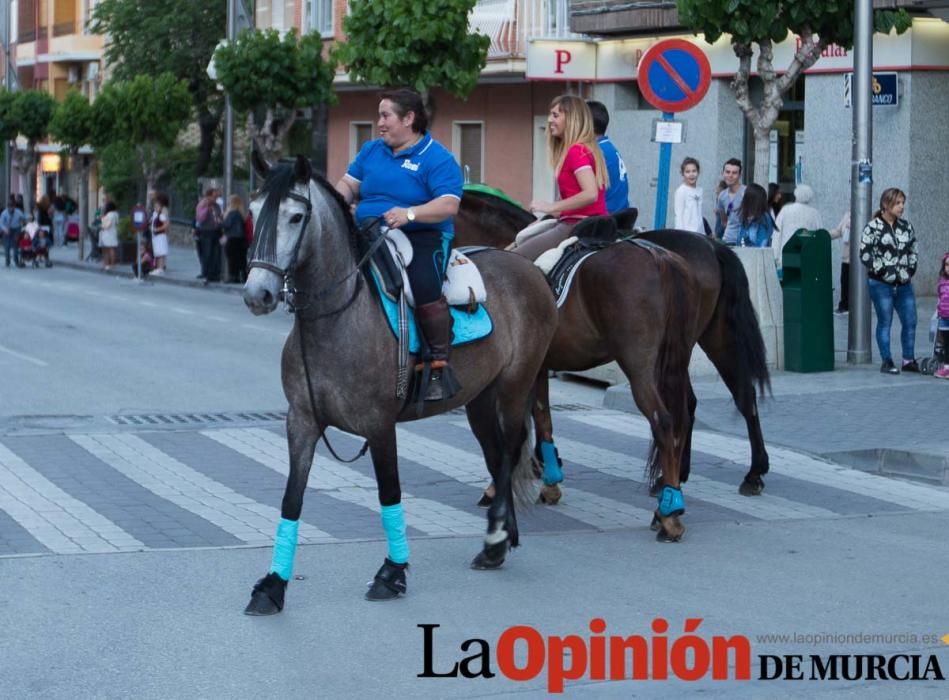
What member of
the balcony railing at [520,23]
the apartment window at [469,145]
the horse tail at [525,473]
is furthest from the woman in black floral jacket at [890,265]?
the apartment window at [469,145]

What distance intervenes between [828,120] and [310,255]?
19600 mm

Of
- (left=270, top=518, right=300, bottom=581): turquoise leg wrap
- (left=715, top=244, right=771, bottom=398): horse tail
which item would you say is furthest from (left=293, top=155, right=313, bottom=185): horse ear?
(left=715, top=244, right=771, bottom=398): horse tail

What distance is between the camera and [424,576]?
26.5ft

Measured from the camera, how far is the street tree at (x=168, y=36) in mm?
48219

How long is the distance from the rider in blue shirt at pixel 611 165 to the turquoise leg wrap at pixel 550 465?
146 cm

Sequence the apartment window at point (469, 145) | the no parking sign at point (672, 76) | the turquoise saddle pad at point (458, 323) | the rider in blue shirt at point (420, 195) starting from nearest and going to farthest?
the turquoise saddle pad at point (458, 323) → the rider in blue shirt at point (420, 195) → the no parking sign at point (672, 76) → the apartment window at point (469, 145)

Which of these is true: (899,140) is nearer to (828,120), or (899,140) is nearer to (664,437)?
(828,120)

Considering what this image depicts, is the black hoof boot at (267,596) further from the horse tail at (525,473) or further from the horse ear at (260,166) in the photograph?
the horse tail at (525,473)

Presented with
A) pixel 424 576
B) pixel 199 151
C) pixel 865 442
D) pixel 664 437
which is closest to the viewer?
pixel 424 576

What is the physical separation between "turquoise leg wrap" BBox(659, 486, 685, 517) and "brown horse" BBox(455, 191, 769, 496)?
42.3 inches

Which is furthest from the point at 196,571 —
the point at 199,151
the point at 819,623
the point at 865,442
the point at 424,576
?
the point at 199,151

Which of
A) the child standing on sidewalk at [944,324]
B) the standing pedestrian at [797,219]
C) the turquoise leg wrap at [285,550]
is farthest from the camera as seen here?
the standing pedestrian at [797,219]

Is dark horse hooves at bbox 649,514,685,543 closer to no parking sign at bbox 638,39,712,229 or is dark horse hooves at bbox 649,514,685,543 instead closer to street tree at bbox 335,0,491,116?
no parking sign at bbox 638,39,712,229

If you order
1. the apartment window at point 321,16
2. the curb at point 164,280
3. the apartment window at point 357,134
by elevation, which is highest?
the apartment window at point 321,16
